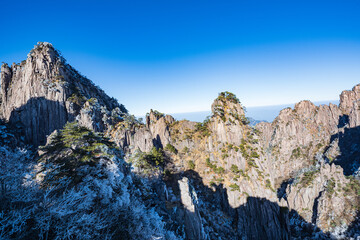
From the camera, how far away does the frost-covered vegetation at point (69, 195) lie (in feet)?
25.0

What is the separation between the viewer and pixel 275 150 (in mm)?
160375

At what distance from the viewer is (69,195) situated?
9203 mm

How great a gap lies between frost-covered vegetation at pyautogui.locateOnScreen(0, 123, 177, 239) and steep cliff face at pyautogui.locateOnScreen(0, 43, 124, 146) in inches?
1526

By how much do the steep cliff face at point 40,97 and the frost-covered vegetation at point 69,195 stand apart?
38.8 metres

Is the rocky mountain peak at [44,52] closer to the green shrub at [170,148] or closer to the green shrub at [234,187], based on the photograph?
the green shrub at [170,148]

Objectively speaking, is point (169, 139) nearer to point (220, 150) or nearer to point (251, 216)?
point (220, 150)

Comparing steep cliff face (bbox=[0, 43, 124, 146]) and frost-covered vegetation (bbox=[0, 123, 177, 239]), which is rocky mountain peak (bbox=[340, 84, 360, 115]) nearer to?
frost-covered vegetation (bbox=[0, 123, 177, 239])

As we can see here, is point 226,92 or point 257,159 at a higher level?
point 226,92

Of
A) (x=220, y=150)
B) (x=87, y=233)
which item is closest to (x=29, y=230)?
(x=87, y=233)

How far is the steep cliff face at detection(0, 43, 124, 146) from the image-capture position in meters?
A: 46.3

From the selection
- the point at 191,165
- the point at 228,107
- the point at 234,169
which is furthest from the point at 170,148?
the point at 228,107

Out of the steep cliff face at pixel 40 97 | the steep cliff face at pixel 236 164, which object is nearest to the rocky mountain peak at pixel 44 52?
the steep cliff face at pixel 40 97

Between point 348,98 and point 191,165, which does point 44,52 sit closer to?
point 191,165

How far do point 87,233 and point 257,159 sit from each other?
122 feet
